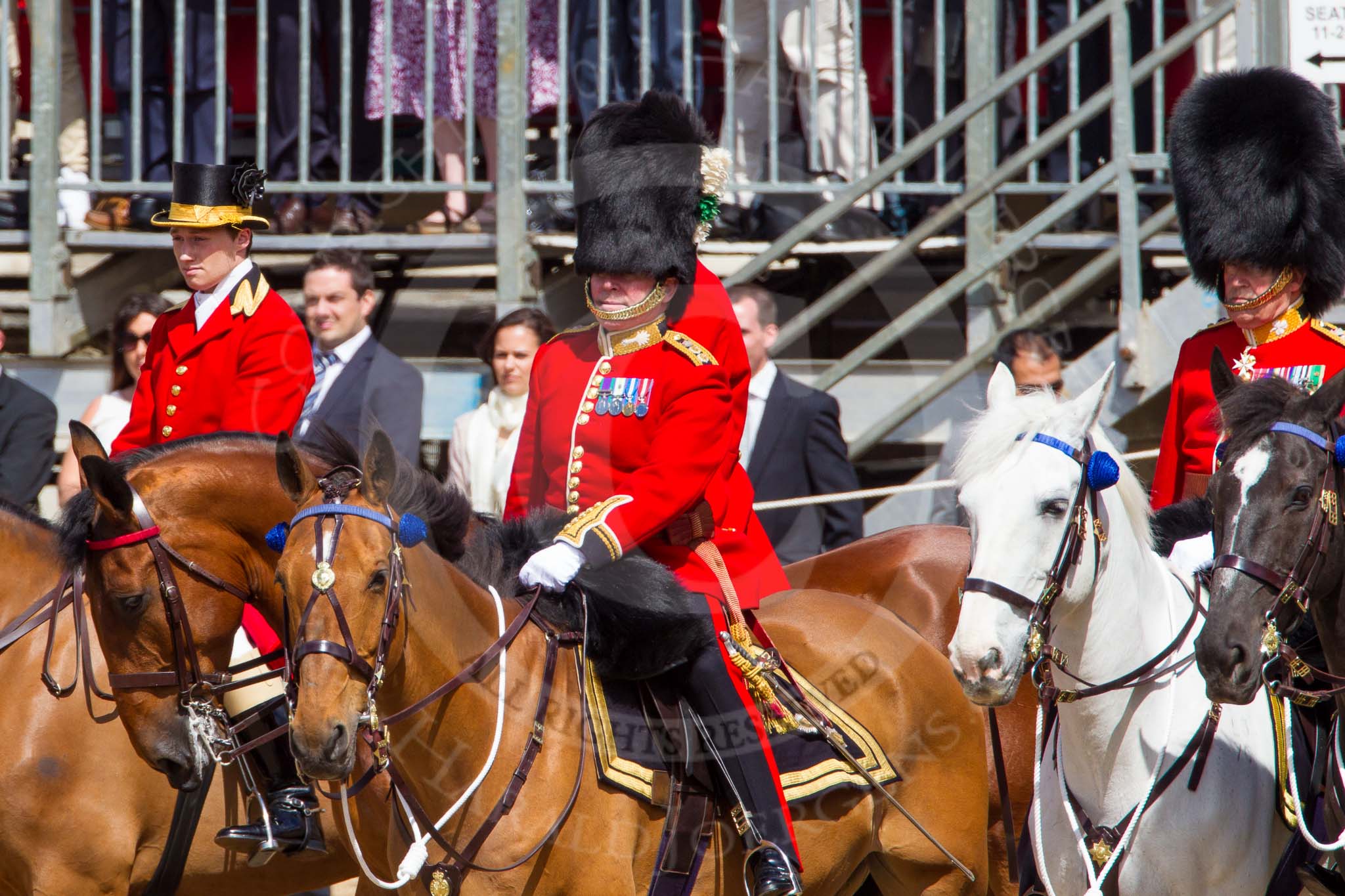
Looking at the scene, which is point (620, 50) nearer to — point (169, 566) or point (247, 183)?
point (247, 183)

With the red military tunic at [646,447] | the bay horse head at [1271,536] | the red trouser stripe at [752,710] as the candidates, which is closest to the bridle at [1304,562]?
the bay horse head at [1271,536]

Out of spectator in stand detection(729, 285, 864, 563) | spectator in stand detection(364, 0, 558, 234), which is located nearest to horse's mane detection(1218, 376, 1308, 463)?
spectator in stand detection(729, 285, 864, 563)

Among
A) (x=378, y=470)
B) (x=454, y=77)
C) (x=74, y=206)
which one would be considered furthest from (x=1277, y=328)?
(x=74, y=206)

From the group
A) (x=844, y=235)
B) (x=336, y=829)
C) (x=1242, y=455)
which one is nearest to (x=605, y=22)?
(x=844, y=235)

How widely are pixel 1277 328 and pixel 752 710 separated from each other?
1.86 m

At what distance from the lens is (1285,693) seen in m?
3.82

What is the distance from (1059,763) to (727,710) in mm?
820

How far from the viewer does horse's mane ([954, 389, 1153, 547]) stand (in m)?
3.80

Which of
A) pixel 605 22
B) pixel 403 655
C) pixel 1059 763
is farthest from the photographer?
pixel 605 22

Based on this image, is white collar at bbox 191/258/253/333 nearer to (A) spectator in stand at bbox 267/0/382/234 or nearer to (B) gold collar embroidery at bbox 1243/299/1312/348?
(A) spectator in stand at bbox 267/0/382/234

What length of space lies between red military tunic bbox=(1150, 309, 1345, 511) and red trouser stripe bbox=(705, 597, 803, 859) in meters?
1.38

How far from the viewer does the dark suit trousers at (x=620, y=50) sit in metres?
7.71

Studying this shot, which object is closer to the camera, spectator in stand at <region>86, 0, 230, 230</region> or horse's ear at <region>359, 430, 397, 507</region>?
horse's ear at <region>359, 430, 397, 507</region>

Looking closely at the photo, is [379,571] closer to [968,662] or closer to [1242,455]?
[968,662]
